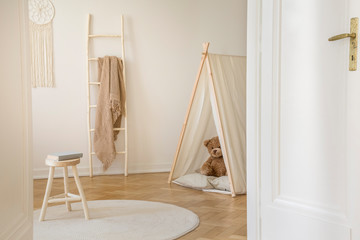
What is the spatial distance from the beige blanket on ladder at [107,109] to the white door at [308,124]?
118 inches

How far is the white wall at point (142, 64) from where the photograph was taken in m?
4.95

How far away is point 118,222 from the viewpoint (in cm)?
302

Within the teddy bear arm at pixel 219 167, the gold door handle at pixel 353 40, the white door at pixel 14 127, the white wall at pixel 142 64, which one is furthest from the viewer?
the white wall at pixel 142 64

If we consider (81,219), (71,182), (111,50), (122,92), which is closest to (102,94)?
(122,92)

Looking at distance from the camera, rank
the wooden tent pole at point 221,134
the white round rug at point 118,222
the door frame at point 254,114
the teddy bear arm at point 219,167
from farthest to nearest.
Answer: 1. the teddy bear arm at point 219,167
2. the wooden tent pole at point 221,134
3. the white round rug at point 118,222
4. the door frame at point 254,114

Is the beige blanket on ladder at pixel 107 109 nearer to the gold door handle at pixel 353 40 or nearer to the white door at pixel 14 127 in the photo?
the white door at pixel 14 127

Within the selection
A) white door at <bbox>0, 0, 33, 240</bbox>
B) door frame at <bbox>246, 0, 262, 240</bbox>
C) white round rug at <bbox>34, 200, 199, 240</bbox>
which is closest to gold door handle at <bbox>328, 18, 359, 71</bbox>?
door frame at <bbox>246, 0, 262, 240</bbox>

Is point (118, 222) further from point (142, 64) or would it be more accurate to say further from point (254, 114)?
point (142, 64)

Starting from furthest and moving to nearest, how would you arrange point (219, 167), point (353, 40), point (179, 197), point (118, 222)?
point (219, 167) → point (179, 197) → point (118, 222) → point (353, 40)

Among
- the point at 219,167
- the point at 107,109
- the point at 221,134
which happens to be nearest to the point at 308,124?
the point at 221,134

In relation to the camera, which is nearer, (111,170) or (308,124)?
(308,124)

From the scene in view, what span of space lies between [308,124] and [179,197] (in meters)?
2.10

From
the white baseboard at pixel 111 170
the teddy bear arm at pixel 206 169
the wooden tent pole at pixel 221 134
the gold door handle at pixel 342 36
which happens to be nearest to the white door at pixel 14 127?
the gold door handle at pixel 342 36

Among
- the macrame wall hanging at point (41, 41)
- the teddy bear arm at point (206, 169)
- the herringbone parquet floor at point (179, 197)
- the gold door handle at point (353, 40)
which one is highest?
the macrame wall hanging at point (41, 41)
